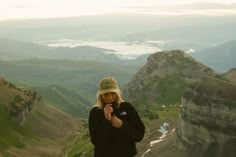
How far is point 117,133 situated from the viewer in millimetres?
18750

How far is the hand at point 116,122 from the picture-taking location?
18203 millimetres

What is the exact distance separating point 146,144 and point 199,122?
31195 mm

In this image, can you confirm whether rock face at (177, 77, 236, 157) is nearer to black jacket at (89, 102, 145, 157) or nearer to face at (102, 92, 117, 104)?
black jacket at (89, 102, 145, 157)

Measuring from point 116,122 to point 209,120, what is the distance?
73880 millimetres

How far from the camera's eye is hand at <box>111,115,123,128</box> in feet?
59.7

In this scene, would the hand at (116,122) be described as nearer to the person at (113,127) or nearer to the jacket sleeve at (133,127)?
the person at (113,127)

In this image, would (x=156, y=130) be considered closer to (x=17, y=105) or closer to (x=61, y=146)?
(x=61, y=146)

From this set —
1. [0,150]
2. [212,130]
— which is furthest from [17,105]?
[212,130]

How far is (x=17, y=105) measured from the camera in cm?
19950

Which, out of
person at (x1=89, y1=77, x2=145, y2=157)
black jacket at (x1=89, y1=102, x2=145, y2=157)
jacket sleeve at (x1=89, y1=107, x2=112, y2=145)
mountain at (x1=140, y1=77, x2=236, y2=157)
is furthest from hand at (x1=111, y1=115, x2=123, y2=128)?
mountain at (x1=140, y1=77, x2=236, y2=157)

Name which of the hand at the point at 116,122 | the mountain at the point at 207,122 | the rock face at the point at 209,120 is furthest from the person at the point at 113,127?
the mountain at the point at 207,122

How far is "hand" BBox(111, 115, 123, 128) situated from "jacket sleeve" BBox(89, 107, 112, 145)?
38cm

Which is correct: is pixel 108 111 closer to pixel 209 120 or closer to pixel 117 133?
pixel 117 133

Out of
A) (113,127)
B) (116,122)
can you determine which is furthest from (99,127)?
(116,122)
